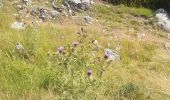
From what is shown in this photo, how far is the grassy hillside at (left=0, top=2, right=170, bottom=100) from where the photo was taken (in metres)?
5.54

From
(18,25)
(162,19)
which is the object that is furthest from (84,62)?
(162,19)

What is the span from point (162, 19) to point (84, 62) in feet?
13.6

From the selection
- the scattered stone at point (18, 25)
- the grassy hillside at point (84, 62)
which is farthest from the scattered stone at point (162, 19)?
the scattered stone at point (18, 25)

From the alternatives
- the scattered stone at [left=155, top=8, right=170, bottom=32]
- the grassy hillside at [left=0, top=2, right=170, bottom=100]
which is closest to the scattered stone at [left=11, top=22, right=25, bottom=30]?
the grassy hillside at [left=0, top=2, right=170, bottom=100]

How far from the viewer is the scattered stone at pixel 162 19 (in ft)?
31.1

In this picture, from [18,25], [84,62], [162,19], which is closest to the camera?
[84,62]

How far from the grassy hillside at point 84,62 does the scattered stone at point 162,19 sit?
0.14 metres

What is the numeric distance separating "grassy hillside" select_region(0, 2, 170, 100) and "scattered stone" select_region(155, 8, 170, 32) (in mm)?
136

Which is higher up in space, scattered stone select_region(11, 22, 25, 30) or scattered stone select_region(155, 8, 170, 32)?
scattered stone select_region(11, 22, 25, 30)

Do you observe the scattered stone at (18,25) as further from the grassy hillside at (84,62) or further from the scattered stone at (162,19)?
the scattered stone at (162,19)

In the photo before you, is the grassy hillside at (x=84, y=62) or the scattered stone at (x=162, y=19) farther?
the scattered stone at (x=162, y=19)

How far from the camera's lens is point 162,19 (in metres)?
9.59

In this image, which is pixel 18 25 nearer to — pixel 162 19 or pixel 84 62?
pixel 84 62

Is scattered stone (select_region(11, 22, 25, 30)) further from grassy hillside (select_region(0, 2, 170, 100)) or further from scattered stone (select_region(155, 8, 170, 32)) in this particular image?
scattered stone (select_region(155, 8, 170, 32))
